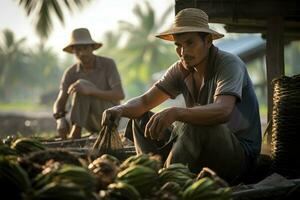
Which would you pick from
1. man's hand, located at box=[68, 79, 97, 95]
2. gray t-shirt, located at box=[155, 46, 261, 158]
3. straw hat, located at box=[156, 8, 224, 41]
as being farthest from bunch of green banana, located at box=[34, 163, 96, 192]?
man's hand, located at box=[68, 79, 97, 95]

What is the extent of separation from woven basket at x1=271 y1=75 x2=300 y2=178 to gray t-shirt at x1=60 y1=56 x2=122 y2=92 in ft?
12.2

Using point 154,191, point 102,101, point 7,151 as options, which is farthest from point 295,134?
point 102,101

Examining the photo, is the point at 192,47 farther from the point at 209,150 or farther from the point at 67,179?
the point at 67,179

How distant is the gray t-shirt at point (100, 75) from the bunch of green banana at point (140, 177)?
4.97 metres

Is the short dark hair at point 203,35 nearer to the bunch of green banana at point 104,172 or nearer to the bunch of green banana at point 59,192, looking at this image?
the bunch of green banana at point 104,172

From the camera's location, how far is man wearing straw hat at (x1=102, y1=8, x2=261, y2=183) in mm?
4145

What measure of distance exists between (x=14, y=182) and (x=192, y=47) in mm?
2175

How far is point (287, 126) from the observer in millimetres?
4789

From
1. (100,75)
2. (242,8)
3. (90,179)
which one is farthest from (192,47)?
(100,75)

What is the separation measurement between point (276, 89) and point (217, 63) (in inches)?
21.8

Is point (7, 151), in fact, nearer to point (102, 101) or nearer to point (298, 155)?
point (298, 155)

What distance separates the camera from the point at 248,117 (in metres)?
4.79

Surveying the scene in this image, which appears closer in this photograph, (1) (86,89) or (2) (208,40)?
(2) (208,40)

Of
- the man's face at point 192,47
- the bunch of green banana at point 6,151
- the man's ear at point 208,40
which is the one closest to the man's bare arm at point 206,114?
the man's face at point 192,47
